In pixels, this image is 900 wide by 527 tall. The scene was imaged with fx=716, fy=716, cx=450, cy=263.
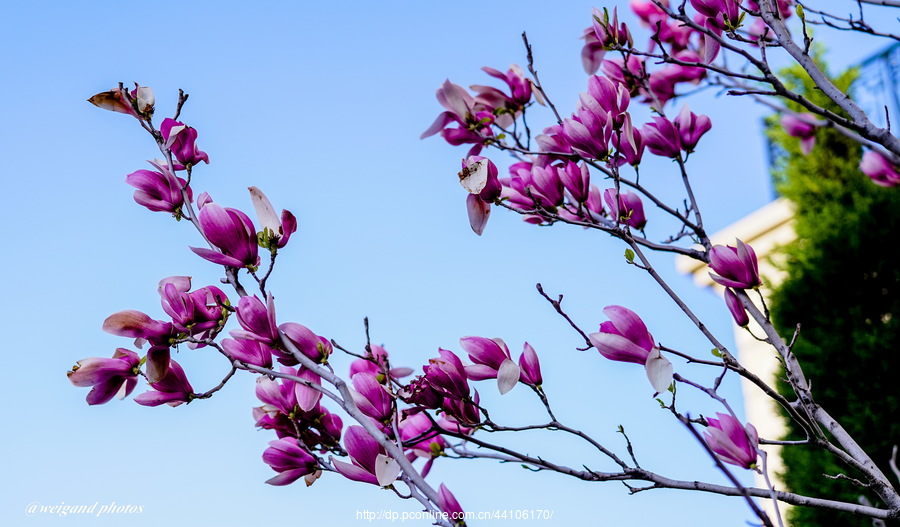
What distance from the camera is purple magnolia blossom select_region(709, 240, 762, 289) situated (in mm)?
1232

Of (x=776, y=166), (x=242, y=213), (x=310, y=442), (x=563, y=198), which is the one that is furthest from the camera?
(x=776, y=166)

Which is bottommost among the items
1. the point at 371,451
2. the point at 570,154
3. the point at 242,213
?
the point at 371,451

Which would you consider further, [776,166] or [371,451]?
[776,166]

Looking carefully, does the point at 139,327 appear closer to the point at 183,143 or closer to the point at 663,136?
the point at 183,143

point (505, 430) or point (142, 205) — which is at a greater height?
point (142, 205)

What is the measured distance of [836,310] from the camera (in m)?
3.31

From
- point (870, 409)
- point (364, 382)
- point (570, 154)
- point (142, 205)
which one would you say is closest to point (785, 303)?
point (870, 409)

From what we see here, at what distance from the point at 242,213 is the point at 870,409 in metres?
2.88

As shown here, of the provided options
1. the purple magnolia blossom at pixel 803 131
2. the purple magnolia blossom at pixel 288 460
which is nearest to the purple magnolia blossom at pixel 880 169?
the purple magnolia blossom at pixel 803 131

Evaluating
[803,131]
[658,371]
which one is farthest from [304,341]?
[803,131]

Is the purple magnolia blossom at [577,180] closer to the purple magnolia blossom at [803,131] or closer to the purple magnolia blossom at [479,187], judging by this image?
the purple magnolia blossom at [479,187]

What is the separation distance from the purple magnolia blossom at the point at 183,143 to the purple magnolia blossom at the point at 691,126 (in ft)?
3.08

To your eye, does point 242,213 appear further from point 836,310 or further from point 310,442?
point 836,310

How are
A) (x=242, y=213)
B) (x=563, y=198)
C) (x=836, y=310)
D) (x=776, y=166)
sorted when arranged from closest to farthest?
(x=242, y=213)
(x=563, y=198)
(x=836, y=310)
(x=776, y=166)
